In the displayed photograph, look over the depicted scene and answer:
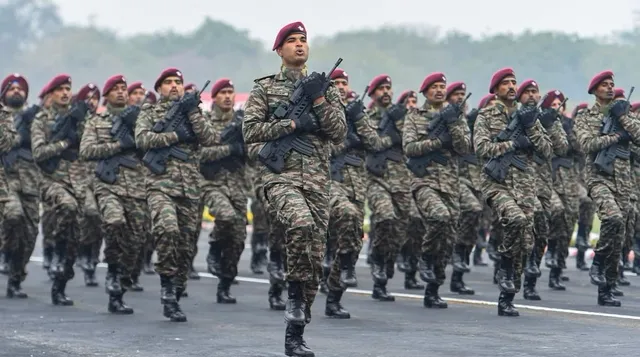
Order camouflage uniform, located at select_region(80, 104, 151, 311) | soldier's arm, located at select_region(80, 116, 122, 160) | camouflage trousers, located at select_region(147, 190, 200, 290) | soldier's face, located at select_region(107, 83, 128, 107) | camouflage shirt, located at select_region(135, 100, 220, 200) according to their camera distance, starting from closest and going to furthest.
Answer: camouflage trousers, located at select_region(147, 190, 200, 290), camouflage shirt, located at select_region(135, 100, 220, 200), camouflage uniform, located at select_region(80, 104, 151, 311), soldier's arm, located at select_region(80, 116, 122, 160), soldier's face, located at select_region(107, 83, 128, 107)

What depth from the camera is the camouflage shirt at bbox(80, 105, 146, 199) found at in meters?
13.9

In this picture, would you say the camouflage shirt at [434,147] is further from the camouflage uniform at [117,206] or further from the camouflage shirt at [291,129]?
the camouflage shirt at [291,129]

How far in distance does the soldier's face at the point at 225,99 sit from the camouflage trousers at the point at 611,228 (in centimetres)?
411

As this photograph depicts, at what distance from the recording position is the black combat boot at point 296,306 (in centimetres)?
1003

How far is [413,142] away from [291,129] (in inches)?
190

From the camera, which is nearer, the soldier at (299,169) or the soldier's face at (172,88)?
the soldier at (299,169)

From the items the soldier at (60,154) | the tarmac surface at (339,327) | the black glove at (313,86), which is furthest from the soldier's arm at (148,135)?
the black glove at (313,86)

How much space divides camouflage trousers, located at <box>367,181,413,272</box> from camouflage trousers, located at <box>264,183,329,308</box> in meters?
4.40

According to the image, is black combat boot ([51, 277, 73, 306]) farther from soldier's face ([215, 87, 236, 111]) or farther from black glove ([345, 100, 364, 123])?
A: black glove ([345, 100, 364, 123])

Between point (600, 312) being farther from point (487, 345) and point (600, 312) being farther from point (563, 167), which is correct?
point (563, 167)

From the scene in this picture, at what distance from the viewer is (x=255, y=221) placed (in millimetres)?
19250

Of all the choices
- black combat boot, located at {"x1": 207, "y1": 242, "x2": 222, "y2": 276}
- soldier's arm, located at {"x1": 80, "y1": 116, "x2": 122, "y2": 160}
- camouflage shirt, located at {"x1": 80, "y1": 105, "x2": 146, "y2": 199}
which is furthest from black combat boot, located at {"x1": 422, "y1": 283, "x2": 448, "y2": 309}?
soldier's arm, located at {"x1": 80, "y1": 116, "x2": 122, "y2": 160}

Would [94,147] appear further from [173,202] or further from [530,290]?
[530,290]

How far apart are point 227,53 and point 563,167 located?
134 ft
